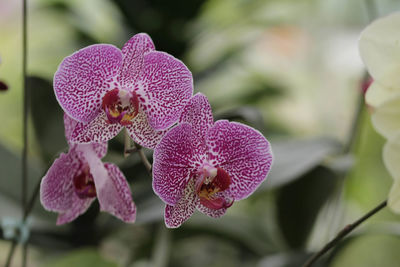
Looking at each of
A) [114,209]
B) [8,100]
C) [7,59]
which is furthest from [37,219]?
[7,59]

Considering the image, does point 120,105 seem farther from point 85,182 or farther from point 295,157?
point 295,157

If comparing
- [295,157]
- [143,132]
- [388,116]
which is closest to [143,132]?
[143,132]

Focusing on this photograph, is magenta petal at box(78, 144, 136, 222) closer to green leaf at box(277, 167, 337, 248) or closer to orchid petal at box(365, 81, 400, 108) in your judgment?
orchid petal at box(365, 81, 400, 108)

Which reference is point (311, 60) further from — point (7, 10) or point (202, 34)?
point (7, 10)

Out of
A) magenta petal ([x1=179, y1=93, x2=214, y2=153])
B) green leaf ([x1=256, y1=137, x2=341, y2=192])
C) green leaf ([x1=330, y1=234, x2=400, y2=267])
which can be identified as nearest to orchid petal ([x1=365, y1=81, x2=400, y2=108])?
magenta petal ([x1=179, y1=93, x2=214, y2=153])

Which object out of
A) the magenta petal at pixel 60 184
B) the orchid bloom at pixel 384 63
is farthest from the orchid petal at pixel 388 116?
the magenta petal at pixel 60 184

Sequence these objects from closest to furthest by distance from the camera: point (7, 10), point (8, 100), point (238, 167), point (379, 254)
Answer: point (238, 167) → point (379, 254) → point (8, 100) → point (7, 10)
